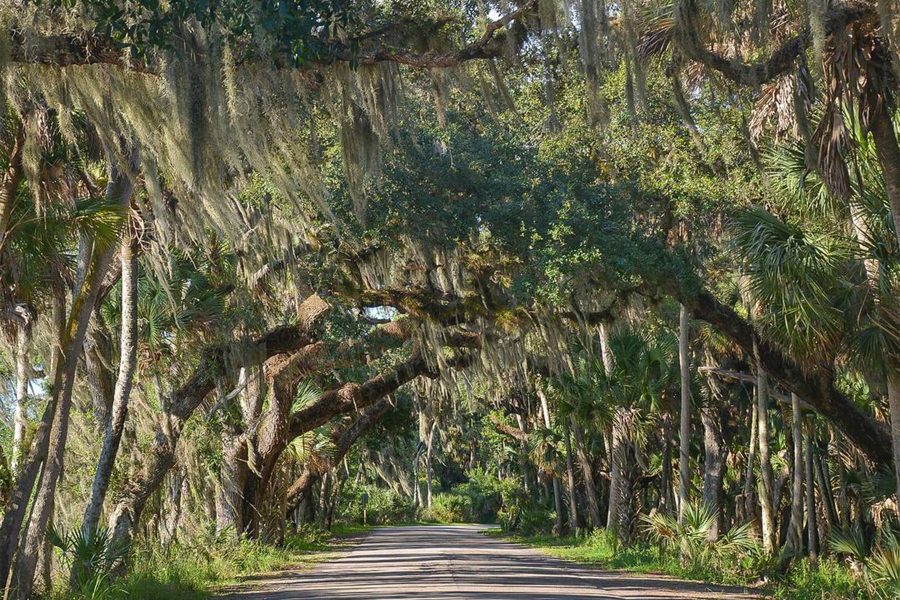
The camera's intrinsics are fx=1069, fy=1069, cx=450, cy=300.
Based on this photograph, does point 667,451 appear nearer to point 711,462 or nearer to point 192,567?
point 711,462

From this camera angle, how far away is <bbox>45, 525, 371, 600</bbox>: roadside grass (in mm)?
9836

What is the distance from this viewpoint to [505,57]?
9.16 meters

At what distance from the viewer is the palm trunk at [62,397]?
9672mm

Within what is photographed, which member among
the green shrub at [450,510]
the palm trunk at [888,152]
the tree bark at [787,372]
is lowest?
the green shrub at [450,510]

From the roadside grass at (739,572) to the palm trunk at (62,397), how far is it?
7494mm

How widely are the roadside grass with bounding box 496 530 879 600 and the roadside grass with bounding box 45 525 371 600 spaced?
17.1ft

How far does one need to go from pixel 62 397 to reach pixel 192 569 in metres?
3.85

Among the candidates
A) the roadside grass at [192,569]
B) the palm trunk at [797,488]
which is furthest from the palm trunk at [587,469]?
the roadside grass at [192,569]

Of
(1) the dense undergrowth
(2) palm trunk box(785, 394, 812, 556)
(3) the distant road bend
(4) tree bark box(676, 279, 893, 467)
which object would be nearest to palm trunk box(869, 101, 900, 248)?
(1) the dense undergrowth

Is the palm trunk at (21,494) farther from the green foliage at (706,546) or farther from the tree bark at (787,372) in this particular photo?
the green foliage at (706,546)

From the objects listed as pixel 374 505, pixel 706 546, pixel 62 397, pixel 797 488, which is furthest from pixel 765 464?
pixel 374 505

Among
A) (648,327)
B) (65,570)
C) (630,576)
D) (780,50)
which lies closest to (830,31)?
(780,50)

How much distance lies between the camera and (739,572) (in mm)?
14375

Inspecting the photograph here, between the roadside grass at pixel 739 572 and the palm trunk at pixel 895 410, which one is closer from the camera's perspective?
the palm trunk at pixel 895 410
